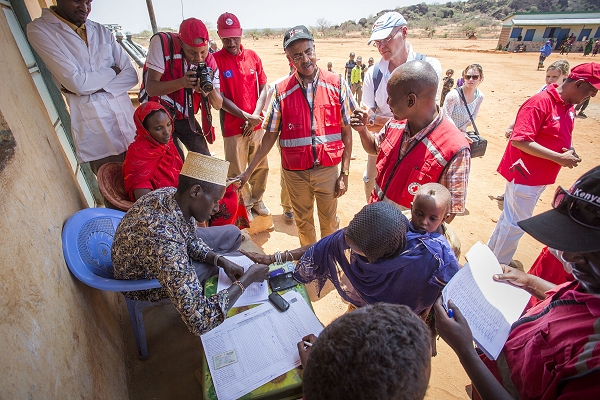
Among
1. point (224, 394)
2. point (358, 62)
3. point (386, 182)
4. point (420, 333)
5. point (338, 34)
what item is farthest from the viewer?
point (338, 34)

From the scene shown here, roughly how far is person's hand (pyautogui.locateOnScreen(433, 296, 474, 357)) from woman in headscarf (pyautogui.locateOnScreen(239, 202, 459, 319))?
336 mm

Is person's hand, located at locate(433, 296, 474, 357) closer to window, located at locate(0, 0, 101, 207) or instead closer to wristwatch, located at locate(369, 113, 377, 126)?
wristwatch, located at locate(369, 113, 377, 126)

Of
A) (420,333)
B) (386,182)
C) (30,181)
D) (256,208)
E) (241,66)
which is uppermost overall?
(241,66)

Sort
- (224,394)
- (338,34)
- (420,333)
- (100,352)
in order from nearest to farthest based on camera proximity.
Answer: (420,333)
(224,394)
(100,352)
(338,34)

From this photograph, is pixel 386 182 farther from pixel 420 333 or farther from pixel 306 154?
pixel 420 333

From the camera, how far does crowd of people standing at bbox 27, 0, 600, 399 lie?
1.16 m

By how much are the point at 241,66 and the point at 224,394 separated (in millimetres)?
3617

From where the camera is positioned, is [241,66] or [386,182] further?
[241,66]

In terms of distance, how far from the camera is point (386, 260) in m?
1.69

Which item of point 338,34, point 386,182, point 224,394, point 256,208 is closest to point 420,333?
point 224,394

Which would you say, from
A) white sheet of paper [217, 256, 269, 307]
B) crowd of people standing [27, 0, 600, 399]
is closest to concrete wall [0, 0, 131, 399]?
crowd of people standing [27, 0, 600, 399]

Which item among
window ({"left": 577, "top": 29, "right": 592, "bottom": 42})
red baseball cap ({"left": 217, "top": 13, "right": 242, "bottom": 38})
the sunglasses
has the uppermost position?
Result: red baseball cap ({"left": 217, "top": 13, "right": 242, "bottom": 38})

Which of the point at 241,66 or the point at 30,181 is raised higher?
the point at 241,66

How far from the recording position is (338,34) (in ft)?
139
